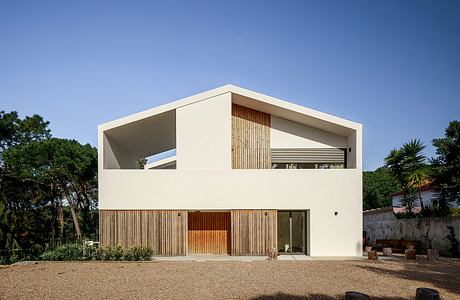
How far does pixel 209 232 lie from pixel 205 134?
442 centimetres

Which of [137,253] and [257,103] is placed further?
[257,103]

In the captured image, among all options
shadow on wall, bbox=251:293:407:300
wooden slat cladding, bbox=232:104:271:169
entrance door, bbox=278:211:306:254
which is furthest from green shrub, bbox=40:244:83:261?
shadow on wall, bbox=251:293:407:300

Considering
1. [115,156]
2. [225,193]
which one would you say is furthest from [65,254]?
[225,193]

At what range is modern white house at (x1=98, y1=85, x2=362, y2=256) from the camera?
17.1 metres

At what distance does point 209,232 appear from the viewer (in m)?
18.3

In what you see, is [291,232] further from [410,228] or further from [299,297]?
[299,297]

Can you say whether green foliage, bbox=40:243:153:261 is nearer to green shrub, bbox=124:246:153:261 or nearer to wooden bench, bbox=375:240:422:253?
green shrub, bbox=124:246:153:261

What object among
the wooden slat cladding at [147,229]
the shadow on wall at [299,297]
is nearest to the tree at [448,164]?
the shadow on wall at [299,297]

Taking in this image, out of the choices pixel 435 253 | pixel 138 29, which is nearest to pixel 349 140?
pixel 435 253

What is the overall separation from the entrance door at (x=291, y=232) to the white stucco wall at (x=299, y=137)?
321 cm

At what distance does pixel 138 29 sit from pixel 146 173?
606cm

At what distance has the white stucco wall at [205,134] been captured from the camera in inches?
694

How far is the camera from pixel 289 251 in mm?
17703

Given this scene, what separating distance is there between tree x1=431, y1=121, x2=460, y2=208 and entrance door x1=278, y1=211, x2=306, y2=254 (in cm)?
653
